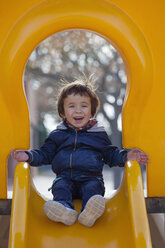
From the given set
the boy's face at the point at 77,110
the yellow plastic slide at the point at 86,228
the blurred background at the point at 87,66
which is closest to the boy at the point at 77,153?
the boy's face at the point at 77,110

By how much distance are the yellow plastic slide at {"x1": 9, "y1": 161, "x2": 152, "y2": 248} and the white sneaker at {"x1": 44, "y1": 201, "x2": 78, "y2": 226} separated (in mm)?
92

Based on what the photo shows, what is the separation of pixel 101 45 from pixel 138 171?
6.67m

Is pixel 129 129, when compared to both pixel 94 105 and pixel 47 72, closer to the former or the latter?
pixel 94 105

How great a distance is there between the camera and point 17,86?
287 centimetres

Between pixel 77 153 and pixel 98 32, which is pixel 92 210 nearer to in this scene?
pixel 77 153

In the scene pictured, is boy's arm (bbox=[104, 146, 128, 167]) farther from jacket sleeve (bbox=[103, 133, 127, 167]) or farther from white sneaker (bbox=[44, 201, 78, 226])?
white sneaker (bbox=[44, 201, 78, 226])

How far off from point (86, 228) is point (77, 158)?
58 centimetres

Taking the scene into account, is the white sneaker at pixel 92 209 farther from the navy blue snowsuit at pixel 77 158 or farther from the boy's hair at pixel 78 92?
the boy's hair at pixel 78 92

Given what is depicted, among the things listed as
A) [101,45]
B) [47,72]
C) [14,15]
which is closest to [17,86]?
[14,15]

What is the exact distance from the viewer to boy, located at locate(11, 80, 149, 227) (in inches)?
98.7

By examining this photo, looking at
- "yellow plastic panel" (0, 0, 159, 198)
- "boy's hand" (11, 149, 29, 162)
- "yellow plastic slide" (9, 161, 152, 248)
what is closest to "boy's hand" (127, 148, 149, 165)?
"yellow plastic slide" (9, 161, 152, 248)

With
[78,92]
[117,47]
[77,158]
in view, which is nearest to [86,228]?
[77,158]

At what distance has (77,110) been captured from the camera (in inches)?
109

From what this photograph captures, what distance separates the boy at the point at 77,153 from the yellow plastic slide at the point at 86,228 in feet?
0.33
